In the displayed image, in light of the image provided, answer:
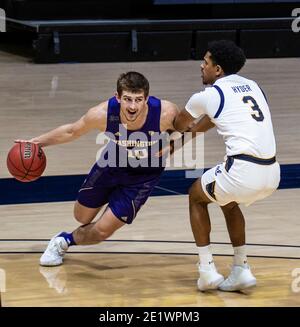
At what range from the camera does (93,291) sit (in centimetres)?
572

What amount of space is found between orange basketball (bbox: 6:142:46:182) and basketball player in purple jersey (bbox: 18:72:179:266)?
8 centimetres

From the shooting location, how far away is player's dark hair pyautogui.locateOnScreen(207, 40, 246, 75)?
556cm

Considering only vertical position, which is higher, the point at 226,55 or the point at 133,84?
the point at 226,55

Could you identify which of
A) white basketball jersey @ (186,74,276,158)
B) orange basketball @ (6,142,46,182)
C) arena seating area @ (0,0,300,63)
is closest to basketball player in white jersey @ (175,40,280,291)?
white basketball jersey @ (186,74,276,158)

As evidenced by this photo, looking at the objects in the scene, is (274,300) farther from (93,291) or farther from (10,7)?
(10,7)

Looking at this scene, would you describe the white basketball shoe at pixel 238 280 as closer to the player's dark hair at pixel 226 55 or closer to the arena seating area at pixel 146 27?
the player's dark hair at pixel 226 55

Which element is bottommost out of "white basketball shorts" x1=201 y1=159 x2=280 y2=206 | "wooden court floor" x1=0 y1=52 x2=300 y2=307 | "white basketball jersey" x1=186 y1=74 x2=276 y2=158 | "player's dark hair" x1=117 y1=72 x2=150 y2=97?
"wooden court floor" x1=0 y1=52 x2=300 y2=307

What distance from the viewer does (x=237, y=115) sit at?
5469mm

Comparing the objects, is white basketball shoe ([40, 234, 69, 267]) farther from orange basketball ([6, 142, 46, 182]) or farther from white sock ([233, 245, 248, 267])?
white sock ([233, 245, 248, 267])

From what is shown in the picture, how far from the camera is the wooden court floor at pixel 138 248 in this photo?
18.5ft

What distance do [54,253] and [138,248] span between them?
0.72 meters

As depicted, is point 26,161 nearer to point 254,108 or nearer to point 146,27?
point 254,108

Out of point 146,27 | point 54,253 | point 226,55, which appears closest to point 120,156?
point 54,253

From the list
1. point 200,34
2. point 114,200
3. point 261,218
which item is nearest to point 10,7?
point 200,34
